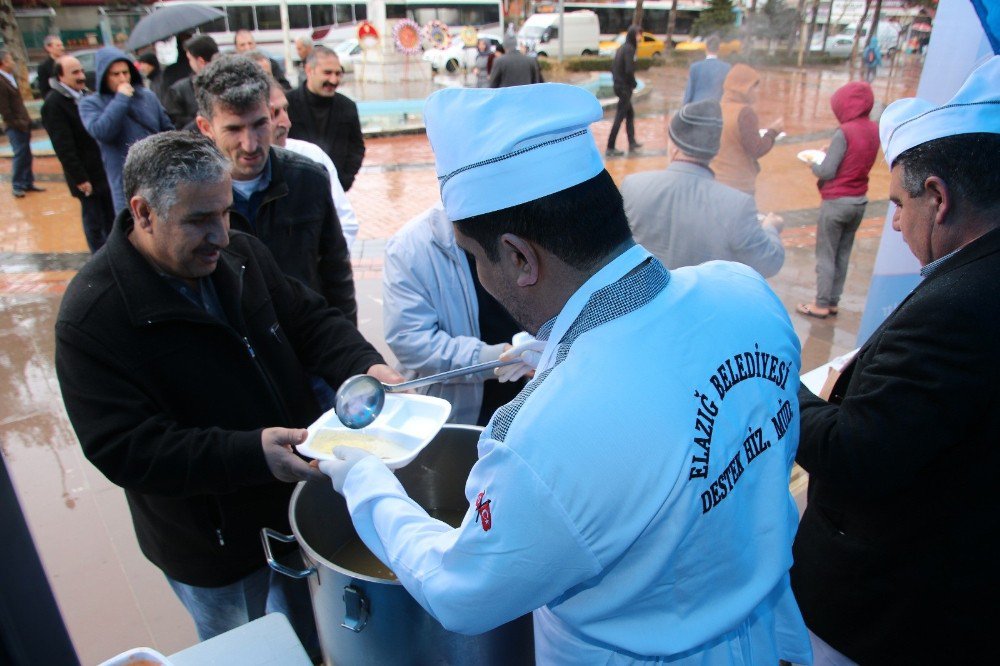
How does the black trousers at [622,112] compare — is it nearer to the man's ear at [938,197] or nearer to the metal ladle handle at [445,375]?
the metal ladle handle at [445,375]

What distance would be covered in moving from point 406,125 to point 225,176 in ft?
43.6

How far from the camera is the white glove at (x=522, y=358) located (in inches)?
71.8

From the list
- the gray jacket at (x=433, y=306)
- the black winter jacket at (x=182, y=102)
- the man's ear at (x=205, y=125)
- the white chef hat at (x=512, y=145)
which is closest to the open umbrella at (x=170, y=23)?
the black winter jacket at (x=182, y=102)

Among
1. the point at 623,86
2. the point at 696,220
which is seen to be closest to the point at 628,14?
the point at 623,86

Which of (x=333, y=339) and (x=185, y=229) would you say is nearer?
(x=185, y=229)

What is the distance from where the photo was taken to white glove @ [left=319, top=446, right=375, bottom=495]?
141 centimetres

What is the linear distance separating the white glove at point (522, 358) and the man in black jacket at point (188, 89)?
4.55 metres

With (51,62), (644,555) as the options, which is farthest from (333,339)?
(51,62)

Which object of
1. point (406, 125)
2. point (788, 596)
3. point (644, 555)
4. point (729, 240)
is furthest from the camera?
point (406, 125)

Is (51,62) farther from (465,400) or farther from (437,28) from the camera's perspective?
(437,28)

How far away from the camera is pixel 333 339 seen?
7.04ft

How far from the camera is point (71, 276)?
236 inches

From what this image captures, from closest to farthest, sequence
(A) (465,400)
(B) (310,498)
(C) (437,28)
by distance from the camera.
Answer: (B) (310,498)
(A) (465,400)
(C) (437,28)

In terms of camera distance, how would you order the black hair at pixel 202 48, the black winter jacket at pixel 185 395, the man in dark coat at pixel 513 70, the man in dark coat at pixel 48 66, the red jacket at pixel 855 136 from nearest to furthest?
the black winter jacket at pixel 185 395 < the red jacket at pixel 855 136 < the black hair at pixel 202 48 < the man in dark coat at pixel 48 66 < the man in dark coat at pixel 513 70
